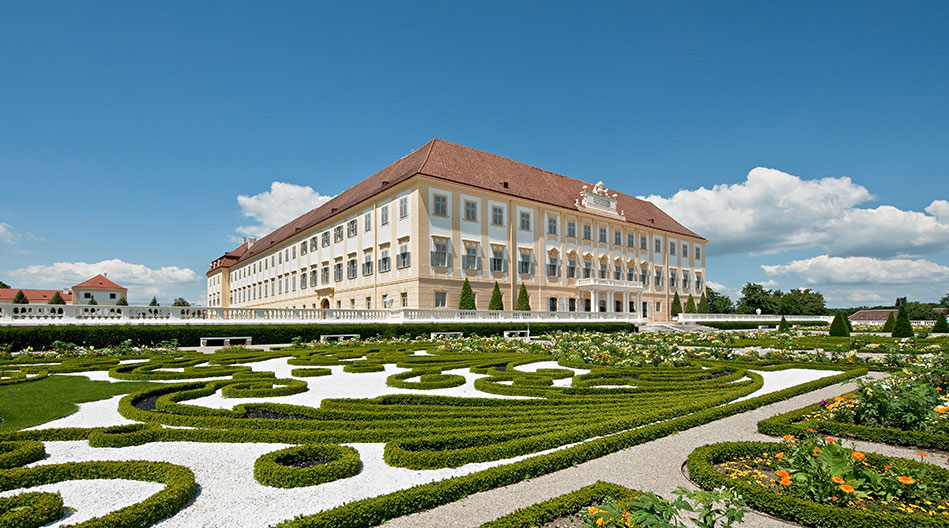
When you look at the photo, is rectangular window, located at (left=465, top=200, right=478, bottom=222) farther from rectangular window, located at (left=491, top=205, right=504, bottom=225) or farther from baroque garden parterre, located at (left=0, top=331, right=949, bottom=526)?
baroque garden parterre, located at (left=0, top=331, right=949, bottom=526)

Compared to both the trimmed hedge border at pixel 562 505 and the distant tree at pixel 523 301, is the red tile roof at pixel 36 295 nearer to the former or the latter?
the distant tree at pixel 523 301

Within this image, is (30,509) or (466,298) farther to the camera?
(466,298)

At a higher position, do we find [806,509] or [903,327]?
[806,509]

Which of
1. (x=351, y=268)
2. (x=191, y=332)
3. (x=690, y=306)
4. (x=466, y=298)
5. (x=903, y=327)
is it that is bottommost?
(x=903, y=327)

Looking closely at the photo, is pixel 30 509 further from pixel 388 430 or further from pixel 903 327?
pixel 903 327

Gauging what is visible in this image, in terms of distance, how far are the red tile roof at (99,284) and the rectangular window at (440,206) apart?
→ 82027 millimetres

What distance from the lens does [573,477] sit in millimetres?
4559

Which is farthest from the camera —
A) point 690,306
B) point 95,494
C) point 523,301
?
point 690,306

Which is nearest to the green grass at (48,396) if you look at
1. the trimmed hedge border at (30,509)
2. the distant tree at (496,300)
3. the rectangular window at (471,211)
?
the trimmed hedge border at (30,509)

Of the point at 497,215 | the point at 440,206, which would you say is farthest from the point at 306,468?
the point at 497,215

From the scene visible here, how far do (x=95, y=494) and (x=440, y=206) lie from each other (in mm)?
30296

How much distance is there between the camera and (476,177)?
122ft

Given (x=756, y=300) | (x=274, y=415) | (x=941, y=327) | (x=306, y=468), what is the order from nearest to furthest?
1. (x=306, y=468)
2. (x=274, y=415)
3. (x=941, y=327)
4. (x=756, y=300)

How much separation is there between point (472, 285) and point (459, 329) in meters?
7.84
